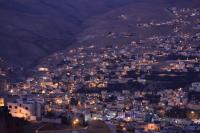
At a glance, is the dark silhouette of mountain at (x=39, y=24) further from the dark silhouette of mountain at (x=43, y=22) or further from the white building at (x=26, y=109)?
the white building at (x=26, y=109)

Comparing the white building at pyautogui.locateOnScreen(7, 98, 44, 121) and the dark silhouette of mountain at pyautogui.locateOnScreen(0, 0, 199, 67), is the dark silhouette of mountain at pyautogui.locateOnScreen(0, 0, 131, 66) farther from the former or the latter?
the white building at pyautogui.locateOnScreen(7, 98, 44, 121)

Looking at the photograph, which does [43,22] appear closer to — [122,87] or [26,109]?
[122,87]

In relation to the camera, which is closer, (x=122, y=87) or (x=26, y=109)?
(x=26, y=109)

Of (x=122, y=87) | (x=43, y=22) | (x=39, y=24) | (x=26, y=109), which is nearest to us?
(x=26, y=109)

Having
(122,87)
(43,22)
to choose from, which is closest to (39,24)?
(43,22)

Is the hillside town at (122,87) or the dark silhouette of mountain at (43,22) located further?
the dark silhouette of mountain at (43,22)

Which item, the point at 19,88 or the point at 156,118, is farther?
the point at 19,88

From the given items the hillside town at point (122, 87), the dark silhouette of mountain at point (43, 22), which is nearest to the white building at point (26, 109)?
the hillside town at point (122, 87)

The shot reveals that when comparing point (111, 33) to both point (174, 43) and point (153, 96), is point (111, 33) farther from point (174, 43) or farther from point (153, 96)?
point (153, 96)

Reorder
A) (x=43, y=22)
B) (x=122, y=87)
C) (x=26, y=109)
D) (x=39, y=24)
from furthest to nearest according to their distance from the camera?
(x=43, y=22) < (x=39, y=24) < (x=122, y=87) < (x=26, y=109)

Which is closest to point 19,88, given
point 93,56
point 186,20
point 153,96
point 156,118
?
point 153,96

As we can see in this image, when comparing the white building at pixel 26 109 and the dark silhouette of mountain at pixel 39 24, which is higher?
the dark silhouette of mountain at pixel 39 24
